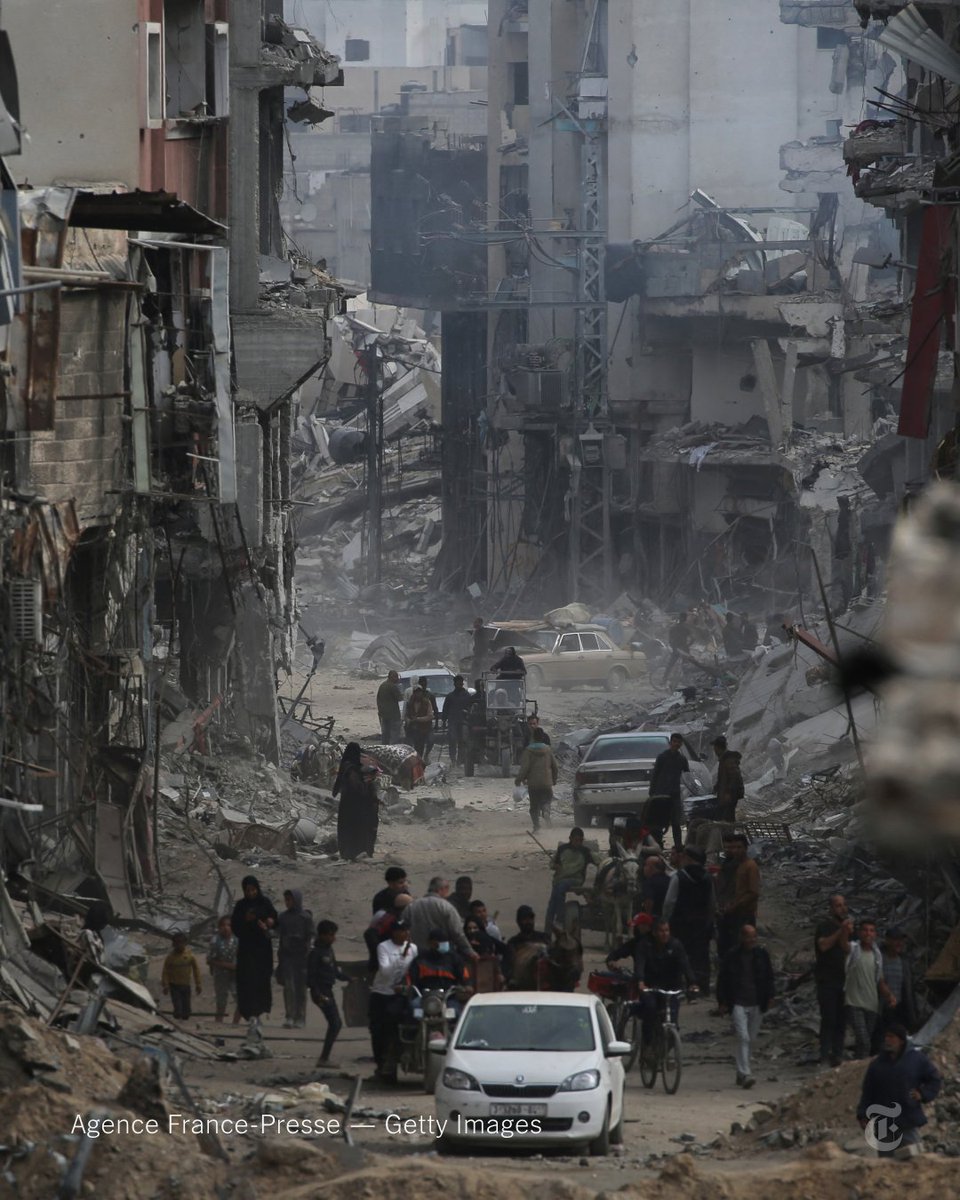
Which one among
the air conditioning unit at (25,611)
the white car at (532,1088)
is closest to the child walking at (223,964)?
the air conditioning unit at (25,611)

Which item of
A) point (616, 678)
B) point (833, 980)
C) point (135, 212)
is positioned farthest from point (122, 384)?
point (616, 678)

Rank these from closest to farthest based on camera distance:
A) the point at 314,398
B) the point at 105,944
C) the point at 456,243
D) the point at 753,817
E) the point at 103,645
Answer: the point at 105,944
the point at 103,645
the point at 753,817
the point at 456,243
the point at 314,398

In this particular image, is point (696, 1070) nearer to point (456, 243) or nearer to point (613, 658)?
point (613, 658)

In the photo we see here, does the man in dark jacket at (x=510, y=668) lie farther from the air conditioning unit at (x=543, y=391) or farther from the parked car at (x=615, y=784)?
the air conditioning unit at (x=543, y=391)

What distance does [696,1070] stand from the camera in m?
13.5

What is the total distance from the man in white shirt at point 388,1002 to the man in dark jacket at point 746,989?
2104 millimetres

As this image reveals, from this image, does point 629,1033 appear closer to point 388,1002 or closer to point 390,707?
point 388,1002

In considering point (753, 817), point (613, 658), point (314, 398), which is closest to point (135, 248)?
point (753, 817)

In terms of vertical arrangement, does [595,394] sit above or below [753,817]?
above

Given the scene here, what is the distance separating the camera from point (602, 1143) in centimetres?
1064

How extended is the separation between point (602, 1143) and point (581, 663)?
95.0 ft

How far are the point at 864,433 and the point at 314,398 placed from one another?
94.0 ft

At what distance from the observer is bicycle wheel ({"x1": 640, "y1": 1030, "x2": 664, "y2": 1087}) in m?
12.9

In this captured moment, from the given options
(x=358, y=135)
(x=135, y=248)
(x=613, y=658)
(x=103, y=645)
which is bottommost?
(x=613, y=658)
